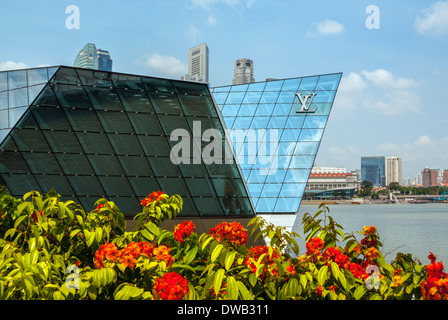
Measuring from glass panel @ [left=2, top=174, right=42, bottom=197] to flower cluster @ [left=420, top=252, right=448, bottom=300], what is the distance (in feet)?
58.6

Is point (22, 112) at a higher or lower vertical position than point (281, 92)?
lower

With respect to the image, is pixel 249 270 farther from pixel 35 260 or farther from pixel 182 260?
pixel 35 260

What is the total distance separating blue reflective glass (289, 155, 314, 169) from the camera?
30.5 meters

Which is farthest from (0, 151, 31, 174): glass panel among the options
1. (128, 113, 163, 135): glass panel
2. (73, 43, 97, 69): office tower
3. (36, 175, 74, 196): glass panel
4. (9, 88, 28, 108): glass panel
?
(73, 43, 97, 69): office tower

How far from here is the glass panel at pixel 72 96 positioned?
65.4ft

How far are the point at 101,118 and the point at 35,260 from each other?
16790 millimetres

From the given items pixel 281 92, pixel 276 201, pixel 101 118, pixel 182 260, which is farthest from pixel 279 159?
pixel 182 260

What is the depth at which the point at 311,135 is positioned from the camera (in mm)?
31250

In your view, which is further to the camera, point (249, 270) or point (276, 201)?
point (276, 201)

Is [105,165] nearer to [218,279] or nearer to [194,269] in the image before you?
[194,269]

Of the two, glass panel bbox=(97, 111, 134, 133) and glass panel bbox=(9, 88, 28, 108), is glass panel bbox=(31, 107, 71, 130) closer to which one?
glass panel bbox=(9, 88, 28, 108)

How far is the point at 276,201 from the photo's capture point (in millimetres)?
29672

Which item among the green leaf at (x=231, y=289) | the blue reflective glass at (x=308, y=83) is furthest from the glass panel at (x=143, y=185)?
the green leaf at (x=231, y=289)

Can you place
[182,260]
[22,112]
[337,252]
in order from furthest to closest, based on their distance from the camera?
[22,112], [182,260], [337,252]
